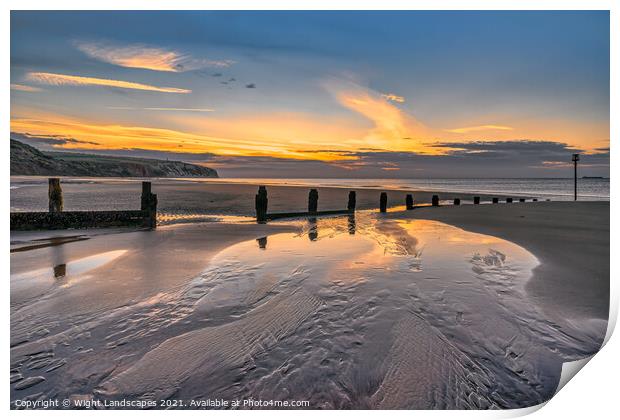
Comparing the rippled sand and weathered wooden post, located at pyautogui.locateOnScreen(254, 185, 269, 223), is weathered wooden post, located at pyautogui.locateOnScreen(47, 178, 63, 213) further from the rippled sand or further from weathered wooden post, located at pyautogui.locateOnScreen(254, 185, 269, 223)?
the rippled sand

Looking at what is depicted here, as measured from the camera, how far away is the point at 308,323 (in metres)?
3.97

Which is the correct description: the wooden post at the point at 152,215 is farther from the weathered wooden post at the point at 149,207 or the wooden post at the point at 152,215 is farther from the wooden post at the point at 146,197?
the wooden post at the point at 146,197

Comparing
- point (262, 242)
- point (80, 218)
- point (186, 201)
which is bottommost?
point (262, 242)

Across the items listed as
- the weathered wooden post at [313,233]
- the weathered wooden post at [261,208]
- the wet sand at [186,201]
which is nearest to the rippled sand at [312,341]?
the weathered wooden post at [313,233]

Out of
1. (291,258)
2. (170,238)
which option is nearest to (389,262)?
(291,258)

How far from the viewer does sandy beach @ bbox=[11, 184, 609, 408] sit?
2854 millimetres

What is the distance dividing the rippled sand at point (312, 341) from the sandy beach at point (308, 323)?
0.02m

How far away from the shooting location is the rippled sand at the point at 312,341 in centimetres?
282

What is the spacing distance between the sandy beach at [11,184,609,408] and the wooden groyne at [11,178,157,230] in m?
3.13

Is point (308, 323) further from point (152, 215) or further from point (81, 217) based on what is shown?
point (81, 217)

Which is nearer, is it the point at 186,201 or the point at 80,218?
the point at 80,218

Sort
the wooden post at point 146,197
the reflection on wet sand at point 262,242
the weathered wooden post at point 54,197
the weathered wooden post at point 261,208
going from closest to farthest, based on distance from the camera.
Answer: the reflection on wet sand at point 262,242, the wooden post at point 146,197, the weathered wooden post at point 54,197, the weathered wooden post at point 261,208

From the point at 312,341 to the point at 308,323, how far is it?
1.47ft

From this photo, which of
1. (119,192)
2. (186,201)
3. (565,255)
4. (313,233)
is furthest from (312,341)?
(119,192)
